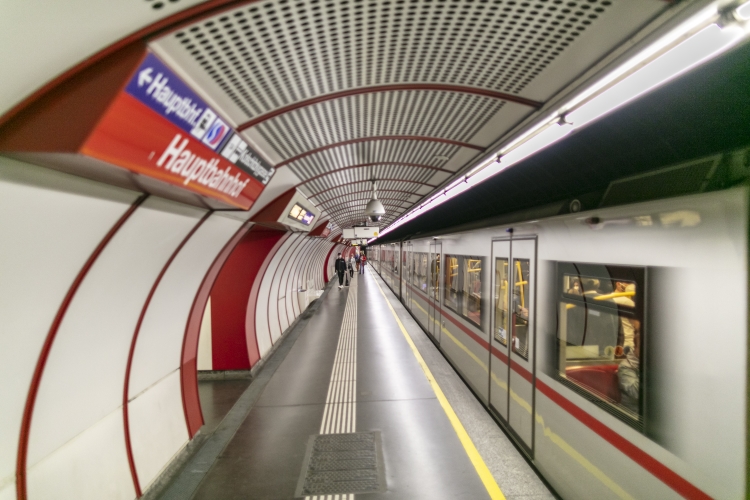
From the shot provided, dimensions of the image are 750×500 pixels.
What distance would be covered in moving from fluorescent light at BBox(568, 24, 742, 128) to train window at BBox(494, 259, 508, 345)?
227 cm

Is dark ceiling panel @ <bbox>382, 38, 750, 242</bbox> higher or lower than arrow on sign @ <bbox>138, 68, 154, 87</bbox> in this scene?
higher

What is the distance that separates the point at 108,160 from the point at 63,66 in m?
0.38

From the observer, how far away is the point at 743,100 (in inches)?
92.2

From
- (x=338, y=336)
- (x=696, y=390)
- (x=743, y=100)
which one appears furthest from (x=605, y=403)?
(x=338, y=336)

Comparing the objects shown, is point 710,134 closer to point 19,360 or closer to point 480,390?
point 480,390

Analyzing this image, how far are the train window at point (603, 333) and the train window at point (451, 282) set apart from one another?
3.33 metres

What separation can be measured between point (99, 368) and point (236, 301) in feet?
12.0

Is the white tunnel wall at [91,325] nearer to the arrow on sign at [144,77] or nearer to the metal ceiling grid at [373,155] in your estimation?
the arrow on sign at [144,77]

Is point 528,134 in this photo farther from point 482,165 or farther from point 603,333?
point 603,333

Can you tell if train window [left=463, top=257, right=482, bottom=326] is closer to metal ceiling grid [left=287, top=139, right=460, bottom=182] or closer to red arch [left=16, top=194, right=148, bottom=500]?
metal ceiling grid [left=287, top=139, right=460, bottom=182]

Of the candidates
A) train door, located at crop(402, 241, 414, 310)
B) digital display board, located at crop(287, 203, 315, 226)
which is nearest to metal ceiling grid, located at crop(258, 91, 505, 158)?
digital display board, located at crop(287, 203, 315, 226)

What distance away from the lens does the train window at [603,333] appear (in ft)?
7.43

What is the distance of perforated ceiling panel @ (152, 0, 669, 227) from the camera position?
1642 mm

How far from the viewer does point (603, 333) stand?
258 cm
